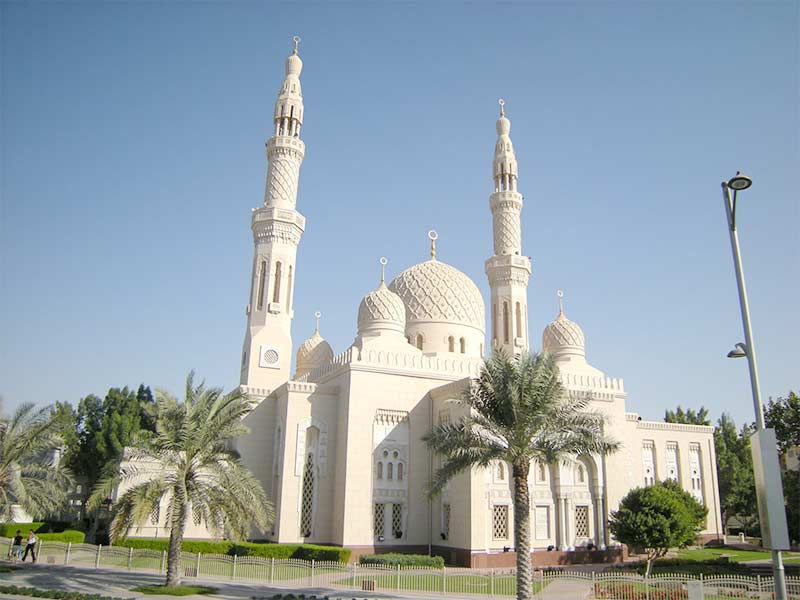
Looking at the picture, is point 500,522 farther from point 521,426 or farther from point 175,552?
point 175,552

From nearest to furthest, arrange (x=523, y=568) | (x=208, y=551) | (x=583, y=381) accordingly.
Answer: (x=523, y=568)
(x=208, y=551)
(x=583, y=381)

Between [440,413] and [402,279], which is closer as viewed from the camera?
[440,413]

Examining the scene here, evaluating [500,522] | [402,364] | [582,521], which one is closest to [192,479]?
[500,522]

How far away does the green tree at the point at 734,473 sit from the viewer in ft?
131

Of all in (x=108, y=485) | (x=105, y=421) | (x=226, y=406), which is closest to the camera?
(x=108, y=485)

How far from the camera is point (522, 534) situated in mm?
15406

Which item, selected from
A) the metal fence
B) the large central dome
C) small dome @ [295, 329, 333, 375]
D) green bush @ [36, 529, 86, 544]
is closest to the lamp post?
the metal fence

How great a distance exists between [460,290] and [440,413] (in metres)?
8.76

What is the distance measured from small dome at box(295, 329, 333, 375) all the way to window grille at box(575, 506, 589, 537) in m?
15.2

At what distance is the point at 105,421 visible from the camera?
3809cm

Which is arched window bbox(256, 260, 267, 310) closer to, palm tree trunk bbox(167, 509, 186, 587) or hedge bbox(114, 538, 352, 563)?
hedge bbox(114, 538, 352, 563)

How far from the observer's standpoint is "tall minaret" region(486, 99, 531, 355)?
34656mm

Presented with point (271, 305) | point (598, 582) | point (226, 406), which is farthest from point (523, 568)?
point (271, 305)

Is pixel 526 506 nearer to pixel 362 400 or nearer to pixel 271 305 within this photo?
pixel 362 400
